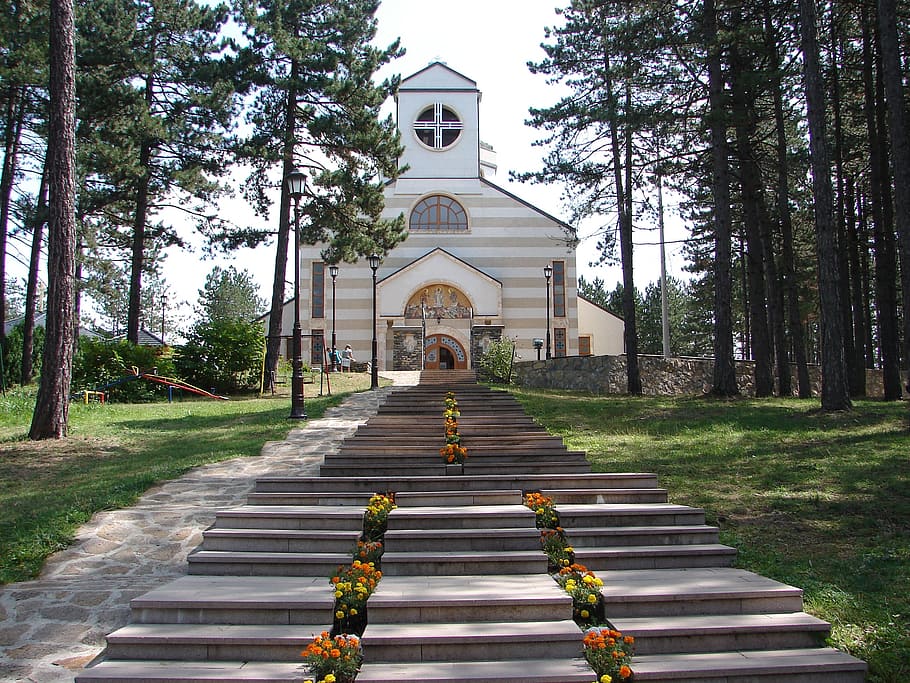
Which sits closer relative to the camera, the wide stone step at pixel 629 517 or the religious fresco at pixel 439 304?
the wide stone step at pixel 629 517

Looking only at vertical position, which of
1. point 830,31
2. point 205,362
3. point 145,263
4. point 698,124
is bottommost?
point 205,362

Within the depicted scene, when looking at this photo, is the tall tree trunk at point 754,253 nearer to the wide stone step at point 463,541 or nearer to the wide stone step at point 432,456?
the wide stone step at point 432,456

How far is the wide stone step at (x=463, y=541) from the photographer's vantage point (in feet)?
19.4

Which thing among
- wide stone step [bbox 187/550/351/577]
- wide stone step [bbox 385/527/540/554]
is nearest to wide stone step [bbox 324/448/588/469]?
wide stone step [bbox 385/527/540/554]

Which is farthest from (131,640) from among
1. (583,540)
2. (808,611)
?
(808,611)

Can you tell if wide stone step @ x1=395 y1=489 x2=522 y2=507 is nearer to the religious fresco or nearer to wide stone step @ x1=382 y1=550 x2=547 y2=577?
wide stone step @ x1=382 y1=550 x2=547 y2=577

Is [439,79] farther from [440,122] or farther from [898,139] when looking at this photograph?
[898,139]

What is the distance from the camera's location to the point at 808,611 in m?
4.83

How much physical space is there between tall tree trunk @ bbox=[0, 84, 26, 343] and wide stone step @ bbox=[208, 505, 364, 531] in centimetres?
1958

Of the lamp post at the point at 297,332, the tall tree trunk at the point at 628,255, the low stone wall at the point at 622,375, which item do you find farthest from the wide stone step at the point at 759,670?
the low stone wall at the point at 622,375

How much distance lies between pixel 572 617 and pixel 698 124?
1569cm

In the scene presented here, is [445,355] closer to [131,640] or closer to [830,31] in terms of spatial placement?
[830,31]

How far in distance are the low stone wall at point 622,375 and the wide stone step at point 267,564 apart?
16.3 metres

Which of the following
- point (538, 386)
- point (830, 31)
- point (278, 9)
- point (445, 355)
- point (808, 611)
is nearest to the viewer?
point (808, 611)
